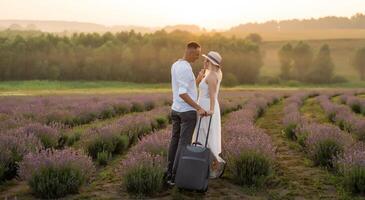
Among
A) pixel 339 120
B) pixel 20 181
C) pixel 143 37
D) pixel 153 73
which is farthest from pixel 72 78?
pixel 20 181

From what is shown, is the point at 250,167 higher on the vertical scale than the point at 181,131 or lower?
lower

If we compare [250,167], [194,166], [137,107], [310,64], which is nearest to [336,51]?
[310,64]

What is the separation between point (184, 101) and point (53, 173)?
6.30ft

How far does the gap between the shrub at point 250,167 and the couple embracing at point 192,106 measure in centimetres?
27

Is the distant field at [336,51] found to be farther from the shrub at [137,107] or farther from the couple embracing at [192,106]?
the couple embracing at [192,106]

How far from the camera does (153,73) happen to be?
230ft

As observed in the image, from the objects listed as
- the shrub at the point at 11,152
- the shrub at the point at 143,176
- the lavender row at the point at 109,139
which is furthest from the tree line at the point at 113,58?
the shrub at the point at 143,176

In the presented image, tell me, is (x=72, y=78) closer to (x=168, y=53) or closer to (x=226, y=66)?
(x=168, y=53)

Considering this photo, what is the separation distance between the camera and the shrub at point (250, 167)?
663 cm

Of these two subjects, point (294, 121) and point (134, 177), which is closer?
point (134, 177)

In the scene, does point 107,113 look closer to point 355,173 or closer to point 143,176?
point 143,176

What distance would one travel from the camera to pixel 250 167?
6.64 metres

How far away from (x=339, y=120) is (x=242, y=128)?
216 inches

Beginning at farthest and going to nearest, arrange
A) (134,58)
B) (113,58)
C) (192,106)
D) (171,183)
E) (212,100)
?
(134,58), (113,58), (212,100), (171,183), (192,106)
